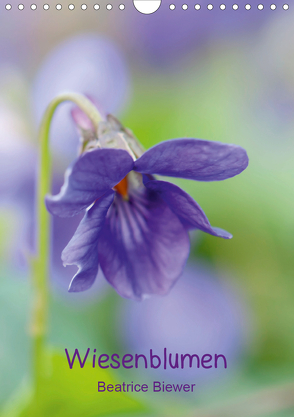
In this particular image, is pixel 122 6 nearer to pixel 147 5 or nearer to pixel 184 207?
pixel 147 5

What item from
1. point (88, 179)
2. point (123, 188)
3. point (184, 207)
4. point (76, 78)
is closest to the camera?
point (88, 179)

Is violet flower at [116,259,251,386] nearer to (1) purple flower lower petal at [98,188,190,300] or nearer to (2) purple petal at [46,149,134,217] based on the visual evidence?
(1) purple flower lower petal at [98,188,190,300]

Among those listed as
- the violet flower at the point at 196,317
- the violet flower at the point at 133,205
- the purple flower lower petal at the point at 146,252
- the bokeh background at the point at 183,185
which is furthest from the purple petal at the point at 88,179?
the violet flower at the point at 196,317

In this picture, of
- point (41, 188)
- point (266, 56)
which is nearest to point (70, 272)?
point (41, 188)

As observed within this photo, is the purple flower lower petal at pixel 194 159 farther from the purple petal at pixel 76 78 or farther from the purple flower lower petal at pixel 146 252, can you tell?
the purple petal at pixel 76 78

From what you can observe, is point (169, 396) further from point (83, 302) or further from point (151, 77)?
point (151, 77)

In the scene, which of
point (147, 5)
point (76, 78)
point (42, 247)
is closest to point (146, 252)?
point (42, 247)
